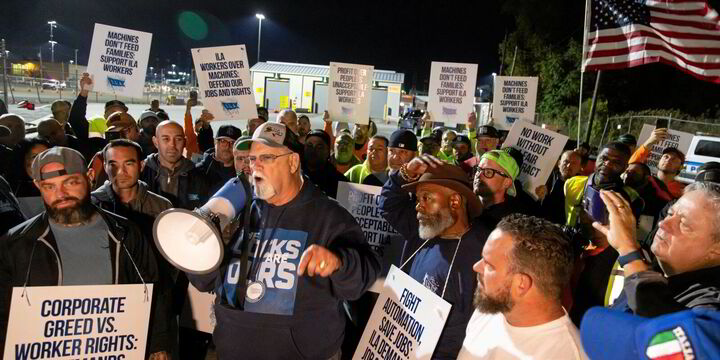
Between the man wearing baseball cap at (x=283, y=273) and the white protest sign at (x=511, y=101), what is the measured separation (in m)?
7.43

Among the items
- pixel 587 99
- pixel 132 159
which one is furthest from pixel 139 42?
pixel 587 99

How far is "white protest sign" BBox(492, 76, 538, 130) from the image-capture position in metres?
9.48

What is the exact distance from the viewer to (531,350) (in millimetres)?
2133

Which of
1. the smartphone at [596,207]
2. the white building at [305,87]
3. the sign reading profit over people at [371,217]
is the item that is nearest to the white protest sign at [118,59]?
the sign reading profit over people at [371,217]

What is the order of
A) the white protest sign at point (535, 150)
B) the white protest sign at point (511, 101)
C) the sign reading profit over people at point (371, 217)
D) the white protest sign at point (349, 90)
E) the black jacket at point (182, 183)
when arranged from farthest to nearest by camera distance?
1. the white protest sign at point (511, 101)
2. the white protest sign at point (349, 90)
3. the white protest sign at point (535, 150)
4. the sign reading profit over people at point (371, 217)
5. the black jacket at point (182, 183)

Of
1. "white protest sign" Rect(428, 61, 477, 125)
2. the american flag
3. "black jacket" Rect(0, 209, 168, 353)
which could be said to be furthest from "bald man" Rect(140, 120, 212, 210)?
the american flag

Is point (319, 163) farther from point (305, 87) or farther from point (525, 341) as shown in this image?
point (305, 87)

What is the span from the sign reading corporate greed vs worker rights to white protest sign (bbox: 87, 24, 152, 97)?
0.90 meters

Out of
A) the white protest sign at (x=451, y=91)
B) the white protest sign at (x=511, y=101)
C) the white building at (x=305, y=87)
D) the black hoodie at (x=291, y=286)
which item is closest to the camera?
the black hoodie at (x=291, y=286)

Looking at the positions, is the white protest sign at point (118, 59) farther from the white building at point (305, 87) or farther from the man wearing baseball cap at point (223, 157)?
the white building at point (305, 87)

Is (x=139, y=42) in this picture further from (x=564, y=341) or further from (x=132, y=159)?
(x=564, y=341)

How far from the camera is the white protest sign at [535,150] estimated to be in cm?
566

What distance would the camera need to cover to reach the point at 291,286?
263 centimetres

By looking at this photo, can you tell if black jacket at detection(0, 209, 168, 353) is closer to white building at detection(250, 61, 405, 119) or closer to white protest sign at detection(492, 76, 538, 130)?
white protest sign at detection(492, 76, 538, 130)
